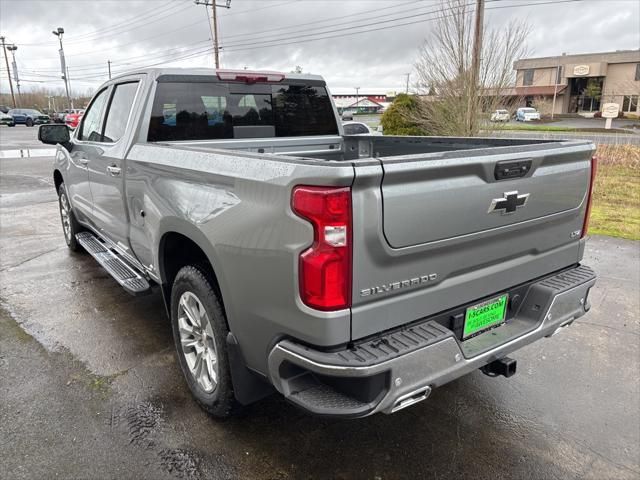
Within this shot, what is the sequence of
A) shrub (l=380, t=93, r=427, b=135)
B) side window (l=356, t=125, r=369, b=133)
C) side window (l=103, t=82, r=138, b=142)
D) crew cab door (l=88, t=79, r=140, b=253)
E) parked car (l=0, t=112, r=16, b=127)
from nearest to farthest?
crew cab door (l=88, t=79, r=140, b=253), side window (l=103, t=82, r=138, b=142), side window (l=356, t=125, r=369, b=133), shrub (l=380, t=93, r=427, b=135), parked car (l=0, t=112, r=16, b=127)

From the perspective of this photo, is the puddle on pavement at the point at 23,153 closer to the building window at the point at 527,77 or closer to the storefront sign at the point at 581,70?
the storefront sign at the point at 581,70

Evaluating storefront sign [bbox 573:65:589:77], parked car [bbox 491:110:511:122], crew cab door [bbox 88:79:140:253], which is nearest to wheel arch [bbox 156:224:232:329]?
crew cab door [bbox 88:79:140:253]

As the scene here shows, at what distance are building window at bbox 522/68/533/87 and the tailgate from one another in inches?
2761

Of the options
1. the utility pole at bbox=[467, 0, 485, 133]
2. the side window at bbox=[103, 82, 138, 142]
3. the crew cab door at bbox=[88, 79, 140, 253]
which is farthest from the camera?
the utility pole at bbox=[467, 0, 485, 133]

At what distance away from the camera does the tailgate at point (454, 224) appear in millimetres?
2055

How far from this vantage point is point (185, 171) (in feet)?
9.35

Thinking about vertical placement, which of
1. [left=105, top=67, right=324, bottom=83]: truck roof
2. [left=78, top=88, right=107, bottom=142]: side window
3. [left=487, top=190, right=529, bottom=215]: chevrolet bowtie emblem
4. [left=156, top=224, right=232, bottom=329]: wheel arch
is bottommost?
[left=156, top=224, right=232, bottom=329]: wheel arch

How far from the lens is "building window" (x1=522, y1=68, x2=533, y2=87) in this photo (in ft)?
215

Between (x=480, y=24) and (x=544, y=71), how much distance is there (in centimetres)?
6009

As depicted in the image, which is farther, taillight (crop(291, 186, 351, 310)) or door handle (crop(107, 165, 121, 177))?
door handle (crop(107, 165, 121, 177))

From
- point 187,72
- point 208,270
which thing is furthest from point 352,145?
point 208,270

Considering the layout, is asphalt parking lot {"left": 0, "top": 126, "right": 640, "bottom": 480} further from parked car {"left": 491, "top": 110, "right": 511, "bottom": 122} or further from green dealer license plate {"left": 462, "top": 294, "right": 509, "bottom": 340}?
parked car {"left": 491, "top": 110, "right": 511, "bottom": 122}

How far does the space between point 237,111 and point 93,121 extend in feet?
5.86

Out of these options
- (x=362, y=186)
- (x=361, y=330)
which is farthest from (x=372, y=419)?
(x=362, y=186)
